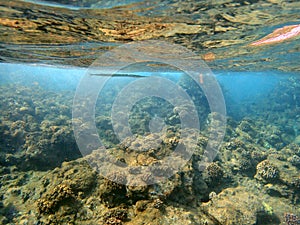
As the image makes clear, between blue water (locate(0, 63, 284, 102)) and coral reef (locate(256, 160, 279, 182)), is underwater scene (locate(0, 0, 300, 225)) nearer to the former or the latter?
coral reef (locate(256, 160, 279, 182))

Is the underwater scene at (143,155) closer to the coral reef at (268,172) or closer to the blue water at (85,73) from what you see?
the coral reef at (268,172)

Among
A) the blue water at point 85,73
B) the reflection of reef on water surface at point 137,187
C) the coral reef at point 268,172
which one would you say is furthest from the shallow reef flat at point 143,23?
A: the blue water at point 85,73

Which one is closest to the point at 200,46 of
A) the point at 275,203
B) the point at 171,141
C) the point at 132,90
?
the point at 171,141

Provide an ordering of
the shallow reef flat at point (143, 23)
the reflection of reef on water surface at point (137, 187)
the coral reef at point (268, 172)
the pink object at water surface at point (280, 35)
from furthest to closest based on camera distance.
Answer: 1. the pink object at water surface at point (280, 35)
2. the coral reef at point (268, 172)
3. the shallow reef flat at point (143, 23)
4. the reflection of reef on water surface at point (137, 187)

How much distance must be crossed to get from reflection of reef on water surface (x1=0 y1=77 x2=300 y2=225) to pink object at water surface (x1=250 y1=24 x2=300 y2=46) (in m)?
6.43

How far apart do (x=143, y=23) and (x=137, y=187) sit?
6.40 metres

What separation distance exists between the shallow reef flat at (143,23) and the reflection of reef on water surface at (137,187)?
200 inches

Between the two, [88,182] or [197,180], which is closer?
[88,182]

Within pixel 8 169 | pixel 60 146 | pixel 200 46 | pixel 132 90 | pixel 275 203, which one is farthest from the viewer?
pixel 132 90

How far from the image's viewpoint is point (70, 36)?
978 cm

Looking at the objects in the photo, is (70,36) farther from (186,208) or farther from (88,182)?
(186,208)

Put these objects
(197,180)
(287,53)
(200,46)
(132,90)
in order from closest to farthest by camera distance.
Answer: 1. (197,180)
2. (200,46)
3. (287,53)
4. (132,90)

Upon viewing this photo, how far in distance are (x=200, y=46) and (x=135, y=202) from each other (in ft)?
33.6

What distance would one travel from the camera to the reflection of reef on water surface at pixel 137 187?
216 inches
